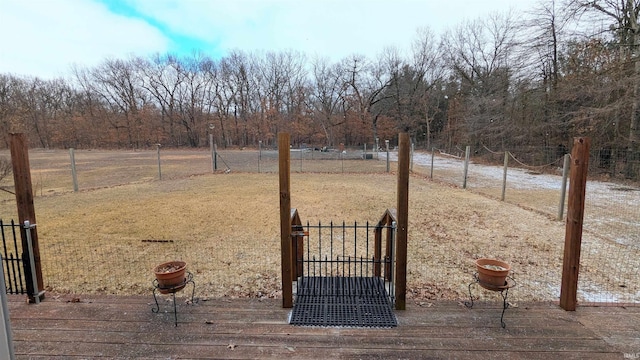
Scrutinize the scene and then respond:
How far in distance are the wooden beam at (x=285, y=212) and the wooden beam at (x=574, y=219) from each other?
2.13 m

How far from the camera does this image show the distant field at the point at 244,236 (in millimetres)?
3253

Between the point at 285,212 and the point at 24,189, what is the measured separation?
6.91 feet

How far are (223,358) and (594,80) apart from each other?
48.5 feet

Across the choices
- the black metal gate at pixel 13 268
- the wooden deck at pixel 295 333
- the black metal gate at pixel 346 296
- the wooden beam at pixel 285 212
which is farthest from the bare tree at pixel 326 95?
the wooden deck at pixel 295 333

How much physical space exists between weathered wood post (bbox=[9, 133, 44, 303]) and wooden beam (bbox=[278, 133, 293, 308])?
1.95m

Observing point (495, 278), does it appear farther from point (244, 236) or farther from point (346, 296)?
point (244, 236)

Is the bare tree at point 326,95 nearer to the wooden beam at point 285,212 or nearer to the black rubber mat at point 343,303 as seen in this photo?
the black rubber mat at point 343,303

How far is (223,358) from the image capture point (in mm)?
1897

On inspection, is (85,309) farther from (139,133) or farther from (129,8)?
(139,133)

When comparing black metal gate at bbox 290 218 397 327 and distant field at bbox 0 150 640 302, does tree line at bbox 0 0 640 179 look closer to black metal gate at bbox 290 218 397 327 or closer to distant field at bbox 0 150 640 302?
distant field at bbox 0 150 640 302

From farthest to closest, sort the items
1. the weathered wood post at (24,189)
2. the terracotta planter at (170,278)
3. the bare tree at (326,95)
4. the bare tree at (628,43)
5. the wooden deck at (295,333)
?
the bare tree at (326,95), the bare tree at (628,43), the weathered wood post at (24,189), the terracotta planter at (170,278), the wooden deck at (295,333)

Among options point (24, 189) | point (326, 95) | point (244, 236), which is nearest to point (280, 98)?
point (326, 95)

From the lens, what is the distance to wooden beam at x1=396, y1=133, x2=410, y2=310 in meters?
2.28

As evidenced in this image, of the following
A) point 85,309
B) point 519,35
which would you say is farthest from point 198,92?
point 85,309
